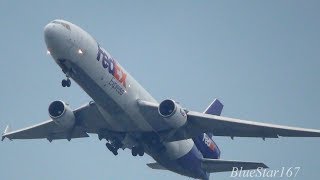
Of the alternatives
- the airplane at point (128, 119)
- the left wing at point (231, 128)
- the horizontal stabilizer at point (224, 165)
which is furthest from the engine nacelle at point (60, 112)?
the horizontal stabilizer at point (224, 165)

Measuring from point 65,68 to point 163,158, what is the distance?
12357 mm

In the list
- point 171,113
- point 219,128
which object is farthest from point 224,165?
point 171,113

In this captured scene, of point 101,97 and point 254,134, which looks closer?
point 101,97

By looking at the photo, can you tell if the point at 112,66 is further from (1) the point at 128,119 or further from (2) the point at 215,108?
(2) the point at 215,108

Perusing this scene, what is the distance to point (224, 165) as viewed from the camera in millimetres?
47156

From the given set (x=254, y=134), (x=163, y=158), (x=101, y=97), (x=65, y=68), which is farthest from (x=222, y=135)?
(x=65, y=68)

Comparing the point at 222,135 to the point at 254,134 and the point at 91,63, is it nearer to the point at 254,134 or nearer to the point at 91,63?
the point at 254,134

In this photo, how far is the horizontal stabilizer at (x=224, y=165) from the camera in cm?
4472

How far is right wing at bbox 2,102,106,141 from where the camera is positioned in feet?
143

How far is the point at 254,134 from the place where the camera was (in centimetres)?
4231

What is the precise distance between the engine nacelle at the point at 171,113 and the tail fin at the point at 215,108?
1280 cm

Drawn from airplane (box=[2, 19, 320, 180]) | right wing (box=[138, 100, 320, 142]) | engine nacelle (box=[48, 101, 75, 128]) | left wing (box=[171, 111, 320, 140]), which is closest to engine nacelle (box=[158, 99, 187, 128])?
airplane (box=[2, 19, 320, 180])

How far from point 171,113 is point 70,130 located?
29.0 feet

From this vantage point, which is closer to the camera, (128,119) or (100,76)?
(100,76)
